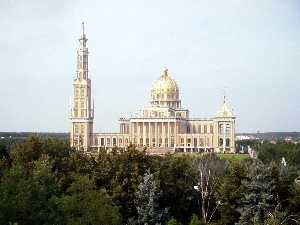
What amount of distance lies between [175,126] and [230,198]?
7922 centimetres

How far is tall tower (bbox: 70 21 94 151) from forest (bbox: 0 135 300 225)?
71743 millimetres

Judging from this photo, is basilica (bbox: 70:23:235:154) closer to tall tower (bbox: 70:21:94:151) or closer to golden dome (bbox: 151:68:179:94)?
tall tower (bbox: 70:21:94:151)

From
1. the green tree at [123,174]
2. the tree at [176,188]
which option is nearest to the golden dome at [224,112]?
the tree at [176,188]

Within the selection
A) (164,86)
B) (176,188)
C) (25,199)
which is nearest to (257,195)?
(176,188)

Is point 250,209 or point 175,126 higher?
point 175,126

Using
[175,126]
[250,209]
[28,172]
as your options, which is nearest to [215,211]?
[250,209]

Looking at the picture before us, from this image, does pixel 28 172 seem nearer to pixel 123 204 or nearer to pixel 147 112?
pixel 123 204

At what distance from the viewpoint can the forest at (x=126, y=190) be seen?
27297 millimetres

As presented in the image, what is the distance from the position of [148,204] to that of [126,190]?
2.90 meters

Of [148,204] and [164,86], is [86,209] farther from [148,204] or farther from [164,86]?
[164,86]

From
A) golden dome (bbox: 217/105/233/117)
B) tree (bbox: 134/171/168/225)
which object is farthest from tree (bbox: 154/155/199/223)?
golden dome (bbox: 217/105/233/117)

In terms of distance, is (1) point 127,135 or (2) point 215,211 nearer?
(2) point 215,211

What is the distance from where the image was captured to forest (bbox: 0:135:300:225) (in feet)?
89.6

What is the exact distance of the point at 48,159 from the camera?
37.8m
